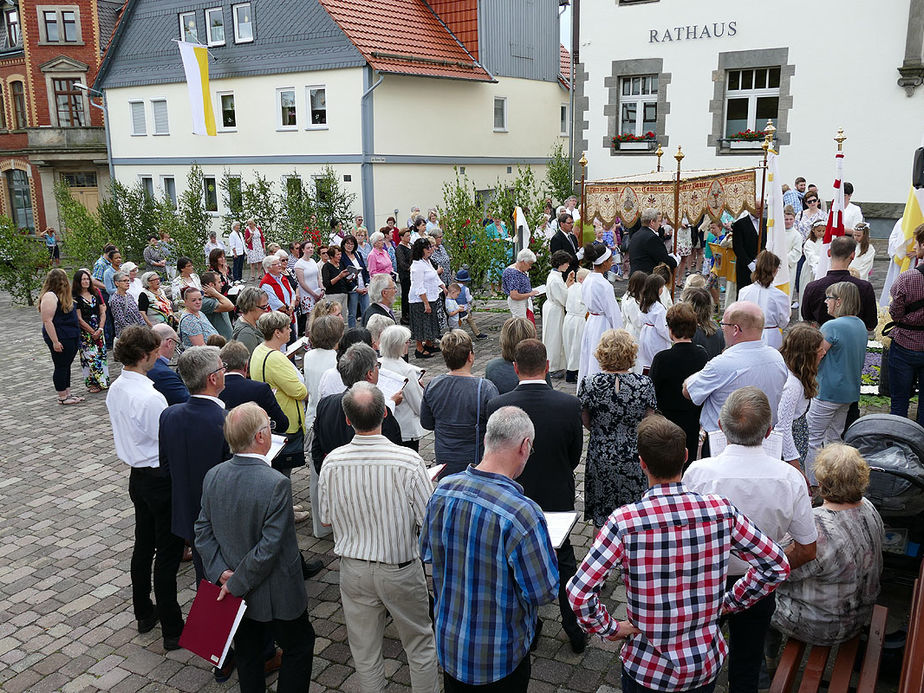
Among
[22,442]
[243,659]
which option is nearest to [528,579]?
[243,659]

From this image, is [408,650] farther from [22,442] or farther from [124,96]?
[124,96]

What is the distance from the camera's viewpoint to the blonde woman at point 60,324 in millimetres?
9750

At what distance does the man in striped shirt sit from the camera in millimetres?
3684

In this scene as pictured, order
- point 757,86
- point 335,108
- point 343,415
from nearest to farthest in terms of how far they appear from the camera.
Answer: point 343,415, point 757,86, point 335,108

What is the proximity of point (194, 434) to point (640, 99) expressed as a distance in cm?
1781

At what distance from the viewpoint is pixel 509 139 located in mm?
28062

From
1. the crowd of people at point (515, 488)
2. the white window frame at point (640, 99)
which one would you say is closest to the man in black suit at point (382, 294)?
the crowd of people at point (515, 488)

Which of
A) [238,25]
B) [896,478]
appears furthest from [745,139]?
[238,25]

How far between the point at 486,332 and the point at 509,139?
1641 cm

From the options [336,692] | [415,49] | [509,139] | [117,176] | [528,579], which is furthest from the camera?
[117,176]

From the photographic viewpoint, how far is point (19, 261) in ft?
59.0

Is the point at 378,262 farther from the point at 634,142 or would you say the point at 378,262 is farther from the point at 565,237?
the point at 634,142

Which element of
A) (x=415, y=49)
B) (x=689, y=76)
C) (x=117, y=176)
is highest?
(x=415, y=49)

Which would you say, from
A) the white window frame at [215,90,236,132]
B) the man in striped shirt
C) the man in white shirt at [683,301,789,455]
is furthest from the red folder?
the white window frame at [215,90,236,132]
